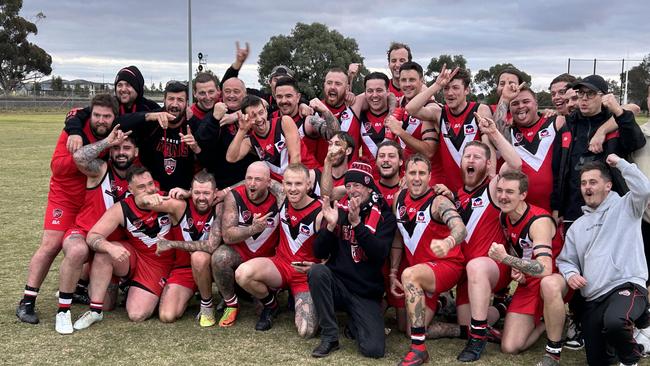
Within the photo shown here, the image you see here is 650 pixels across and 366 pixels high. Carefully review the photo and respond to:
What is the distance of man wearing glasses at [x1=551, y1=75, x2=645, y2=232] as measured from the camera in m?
5.09

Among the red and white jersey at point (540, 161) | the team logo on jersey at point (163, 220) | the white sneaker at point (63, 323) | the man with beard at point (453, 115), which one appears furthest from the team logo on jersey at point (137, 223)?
the red and white jersey at point (540, 161)

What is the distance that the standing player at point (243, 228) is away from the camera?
548 centimetres

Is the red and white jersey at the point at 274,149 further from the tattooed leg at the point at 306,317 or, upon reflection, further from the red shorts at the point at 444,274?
the red shorts at the point at 444,274

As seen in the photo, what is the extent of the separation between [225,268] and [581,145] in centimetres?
340

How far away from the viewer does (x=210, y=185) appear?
568 cm

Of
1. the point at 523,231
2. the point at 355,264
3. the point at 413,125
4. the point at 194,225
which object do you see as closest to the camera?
the point at 523,231

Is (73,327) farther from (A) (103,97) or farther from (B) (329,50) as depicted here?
(B) (329,50)

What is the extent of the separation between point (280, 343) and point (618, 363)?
8.90 ft

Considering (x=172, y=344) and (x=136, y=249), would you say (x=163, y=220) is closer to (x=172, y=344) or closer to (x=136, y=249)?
(x=136, y=249)

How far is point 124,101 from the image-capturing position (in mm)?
6105

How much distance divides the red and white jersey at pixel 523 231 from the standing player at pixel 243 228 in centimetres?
214

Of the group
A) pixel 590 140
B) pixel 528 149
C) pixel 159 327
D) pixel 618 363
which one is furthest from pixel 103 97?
pixel 618 363

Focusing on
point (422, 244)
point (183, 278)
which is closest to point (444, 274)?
point (422, 244)

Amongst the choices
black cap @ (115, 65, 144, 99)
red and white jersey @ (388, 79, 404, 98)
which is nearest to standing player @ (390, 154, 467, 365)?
red and white jersey @ (388, 79, 404, 98)
